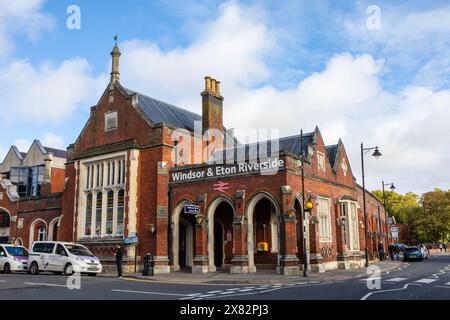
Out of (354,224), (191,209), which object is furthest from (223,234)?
(354,224)

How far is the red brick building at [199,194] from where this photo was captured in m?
24.9

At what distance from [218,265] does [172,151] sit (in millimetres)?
7845

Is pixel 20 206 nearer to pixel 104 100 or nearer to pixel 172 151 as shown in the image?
pixel 104 100

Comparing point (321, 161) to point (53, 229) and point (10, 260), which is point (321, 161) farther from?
point (53, 229)

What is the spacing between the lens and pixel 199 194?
27016 millimetres

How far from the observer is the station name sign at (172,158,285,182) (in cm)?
2452

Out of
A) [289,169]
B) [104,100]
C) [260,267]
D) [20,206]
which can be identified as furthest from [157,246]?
[20,206]

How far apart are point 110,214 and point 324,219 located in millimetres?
13761

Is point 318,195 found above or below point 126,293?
above

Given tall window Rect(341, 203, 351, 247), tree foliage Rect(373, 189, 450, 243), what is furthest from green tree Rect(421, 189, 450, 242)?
tall window Rect(341, 203, 351, 247)

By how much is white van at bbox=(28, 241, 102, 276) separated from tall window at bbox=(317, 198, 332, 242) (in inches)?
521

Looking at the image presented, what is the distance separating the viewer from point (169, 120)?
3212 cm

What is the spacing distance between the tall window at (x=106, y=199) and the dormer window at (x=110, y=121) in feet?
7.58

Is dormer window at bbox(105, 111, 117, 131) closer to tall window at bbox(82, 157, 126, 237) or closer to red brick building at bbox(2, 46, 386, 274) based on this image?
red brick building at bbox(2, 46, 386, 274)
